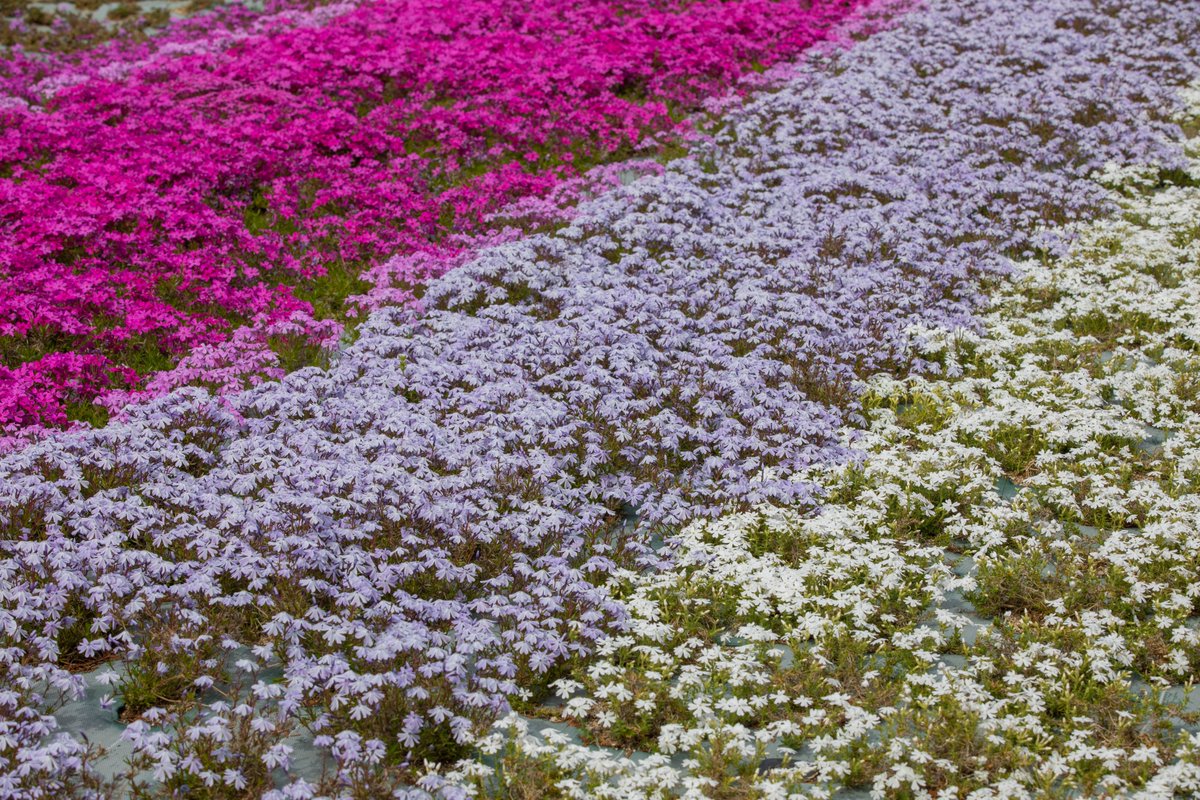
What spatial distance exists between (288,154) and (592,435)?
305 inches

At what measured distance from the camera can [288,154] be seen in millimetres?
14086

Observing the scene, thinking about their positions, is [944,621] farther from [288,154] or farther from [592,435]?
[288,154]

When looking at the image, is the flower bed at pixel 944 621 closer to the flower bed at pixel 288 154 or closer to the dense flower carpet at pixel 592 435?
the dense flower carpet at pixel 592 435

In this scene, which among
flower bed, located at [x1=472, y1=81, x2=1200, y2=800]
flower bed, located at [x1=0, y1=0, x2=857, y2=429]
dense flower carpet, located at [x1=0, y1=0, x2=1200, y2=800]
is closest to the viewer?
flower bed, located at [x1=472, y1=81, x2=1200, y2=800]

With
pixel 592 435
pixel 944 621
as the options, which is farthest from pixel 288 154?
pixel 944 621

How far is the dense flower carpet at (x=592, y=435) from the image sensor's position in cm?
612

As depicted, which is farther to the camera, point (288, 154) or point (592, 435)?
point (288, 154)

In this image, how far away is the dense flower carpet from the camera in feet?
20.1

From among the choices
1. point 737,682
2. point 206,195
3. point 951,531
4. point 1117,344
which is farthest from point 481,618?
point 206,195

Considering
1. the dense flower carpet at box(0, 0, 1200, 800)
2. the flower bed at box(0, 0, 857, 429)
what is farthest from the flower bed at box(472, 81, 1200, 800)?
the flower bed at box(0, 0, 857, 429)

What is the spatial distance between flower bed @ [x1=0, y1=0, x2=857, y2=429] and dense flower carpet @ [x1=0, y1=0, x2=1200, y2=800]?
76mm

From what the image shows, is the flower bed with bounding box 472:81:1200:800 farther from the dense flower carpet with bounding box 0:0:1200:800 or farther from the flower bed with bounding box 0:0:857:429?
the flower bed with bounding box 0:0:857:429

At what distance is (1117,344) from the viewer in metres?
10.5

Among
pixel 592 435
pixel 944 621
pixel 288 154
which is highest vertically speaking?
pixel 288 154
